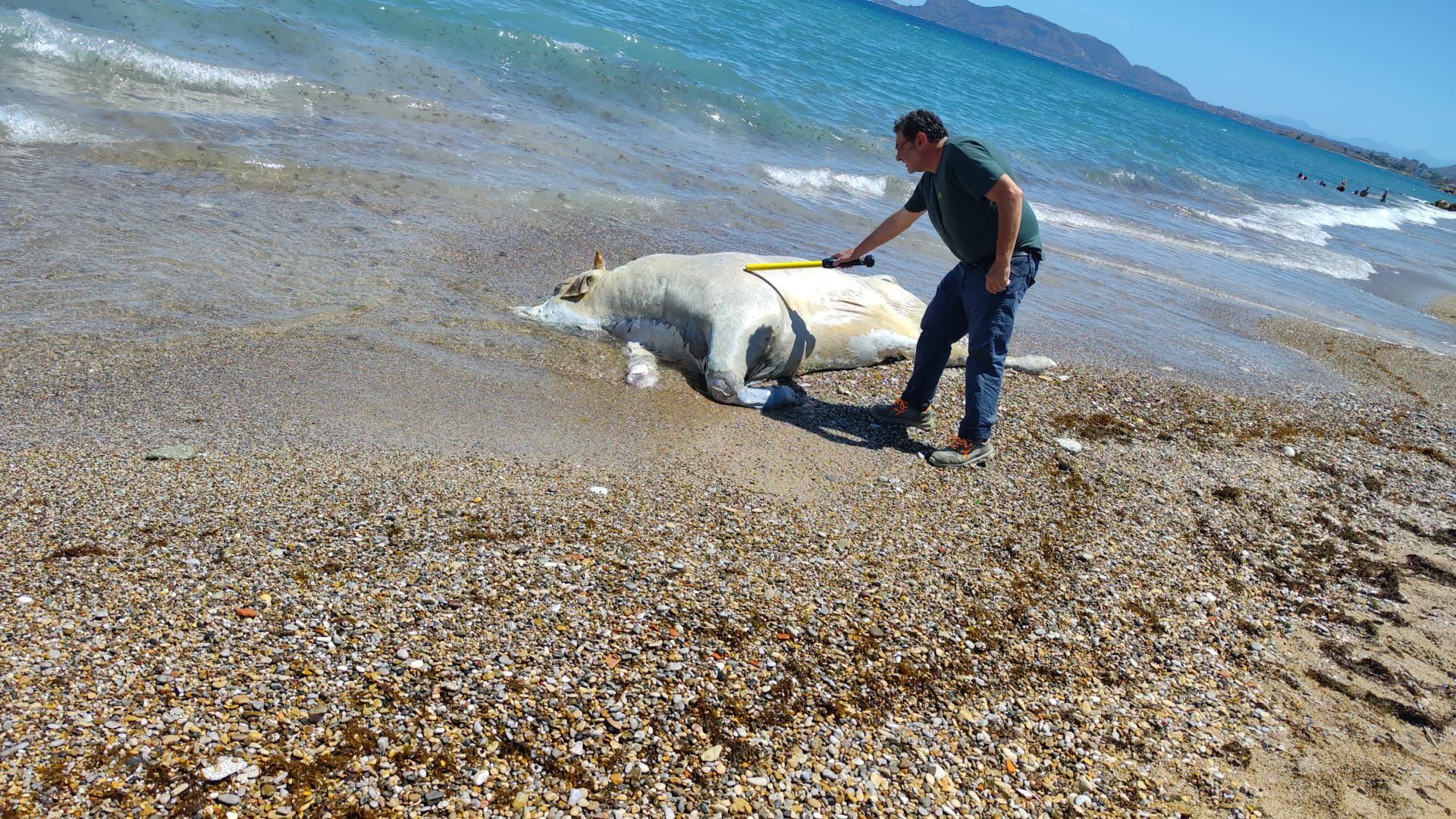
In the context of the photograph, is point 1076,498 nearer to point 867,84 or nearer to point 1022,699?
point 1022,699

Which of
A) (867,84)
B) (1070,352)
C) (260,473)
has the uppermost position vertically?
(867,84)

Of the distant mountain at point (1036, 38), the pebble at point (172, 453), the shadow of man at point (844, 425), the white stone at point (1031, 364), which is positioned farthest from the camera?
the distant mountain at point (1036, 38)

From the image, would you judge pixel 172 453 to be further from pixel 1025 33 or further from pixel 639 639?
pixel 1025 33

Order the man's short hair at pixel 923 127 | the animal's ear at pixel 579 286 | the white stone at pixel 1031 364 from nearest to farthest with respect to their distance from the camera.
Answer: the man's short hair at pixel 923 127 → the animal's ear at pixel 579 286 → the white stone at pixel 1031 364

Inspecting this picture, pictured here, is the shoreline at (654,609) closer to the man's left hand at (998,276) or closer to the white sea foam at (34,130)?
the man's left hand at (998,276)

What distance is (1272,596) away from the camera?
14.6ft

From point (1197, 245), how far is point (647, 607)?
1612 cm

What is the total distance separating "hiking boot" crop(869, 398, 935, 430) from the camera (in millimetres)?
5832

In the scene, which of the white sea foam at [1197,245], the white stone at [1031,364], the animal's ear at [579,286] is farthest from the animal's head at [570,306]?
the white sea foam at [1197,245]

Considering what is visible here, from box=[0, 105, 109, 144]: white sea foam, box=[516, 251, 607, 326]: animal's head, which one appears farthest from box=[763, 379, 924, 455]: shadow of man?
box=[0, 105, 109, 144]: white sea foam

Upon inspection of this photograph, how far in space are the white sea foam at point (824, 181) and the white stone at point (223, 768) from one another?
11816 millimetres

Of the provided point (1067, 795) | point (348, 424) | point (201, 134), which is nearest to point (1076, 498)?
point (1067, 795)

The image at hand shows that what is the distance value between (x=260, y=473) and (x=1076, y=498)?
4368 millimetres

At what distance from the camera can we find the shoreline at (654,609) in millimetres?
2635
